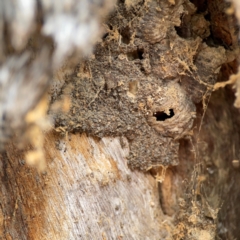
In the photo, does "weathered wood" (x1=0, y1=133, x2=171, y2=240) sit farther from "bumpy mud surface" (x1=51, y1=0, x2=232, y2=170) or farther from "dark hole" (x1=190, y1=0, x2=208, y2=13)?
"dark hole" (x1=190, y1=0, x2=208, y2=13)

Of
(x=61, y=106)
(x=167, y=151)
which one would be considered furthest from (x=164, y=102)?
(x=61, y=106)

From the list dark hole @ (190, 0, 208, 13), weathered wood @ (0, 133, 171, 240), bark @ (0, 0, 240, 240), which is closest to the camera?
bark @ (0, 0, 240, 240)

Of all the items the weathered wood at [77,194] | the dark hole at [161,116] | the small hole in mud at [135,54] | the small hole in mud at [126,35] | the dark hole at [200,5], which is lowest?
the weathered wood at [77,194]

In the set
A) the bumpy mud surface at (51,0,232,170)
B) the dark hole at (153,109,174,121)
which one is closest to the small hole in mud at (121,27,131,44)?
the bumpy mud surface at (51,0,232,170)

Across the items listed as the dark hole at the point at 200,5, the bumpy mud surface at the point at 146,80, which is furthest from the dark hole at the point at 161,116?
the dark hole at the point at 200,5

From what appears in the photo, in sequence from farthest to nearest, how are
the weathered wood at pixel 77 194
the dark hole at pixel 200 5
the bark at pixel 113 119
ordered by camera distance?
the dark hole at pixel 200 5 → the weathered wood at pixel 77 194 → the bark at pixel 113 119

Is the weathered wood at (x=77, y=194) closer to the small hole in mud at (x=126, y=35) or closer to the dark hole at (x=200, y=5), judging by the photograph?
the small hole in mud at (x=126, y=35)

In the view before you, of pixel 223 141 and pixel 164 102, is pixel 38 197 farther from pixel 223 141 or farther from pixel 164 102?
pixel 223 141

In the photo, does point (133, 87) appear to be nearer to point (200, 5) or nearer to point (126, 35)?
point (126, 35)
